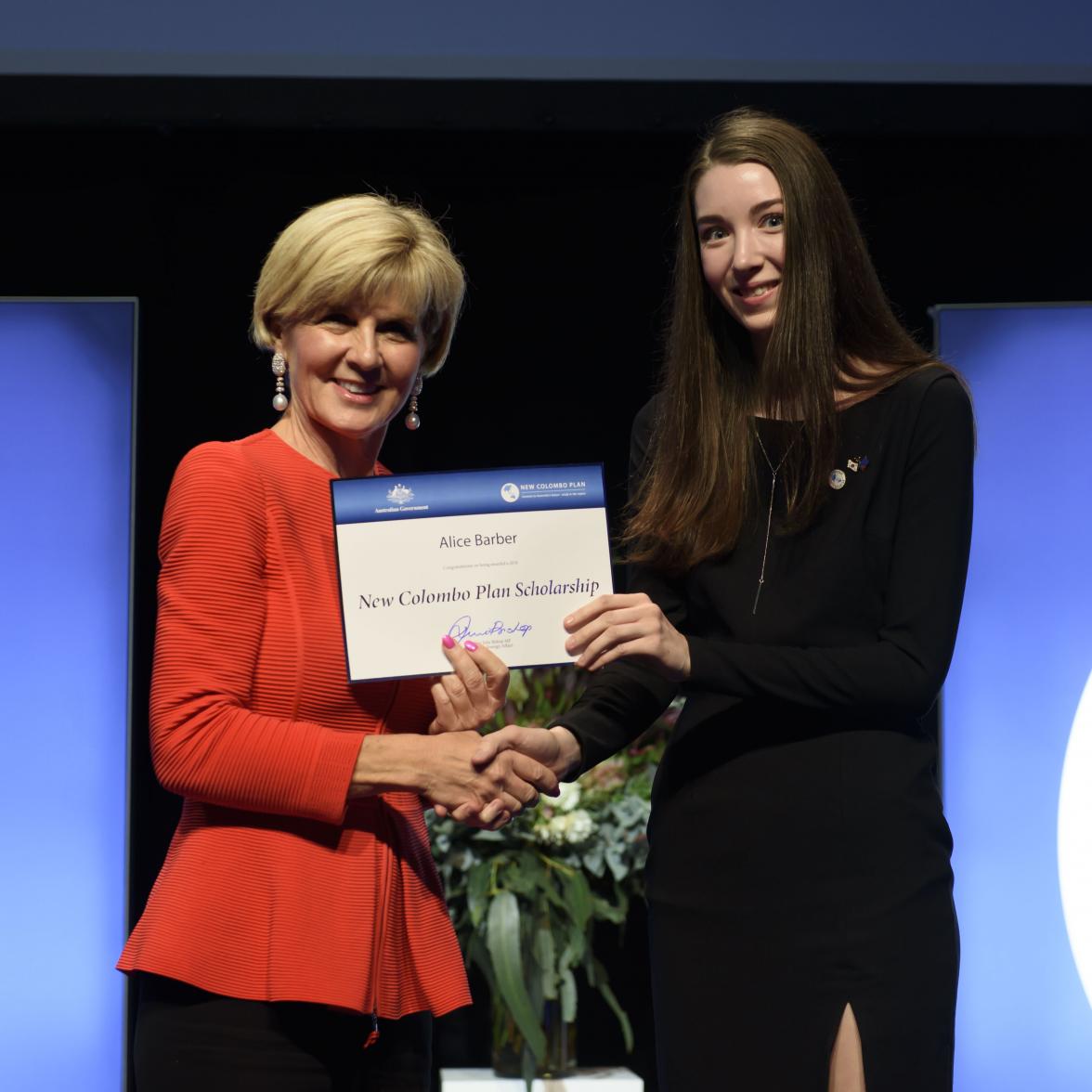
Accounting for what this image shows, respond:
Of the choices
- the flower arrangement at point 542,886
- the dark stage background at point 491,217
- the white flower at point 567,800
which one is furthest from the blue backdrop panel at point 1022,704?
the white flower at point 567,800

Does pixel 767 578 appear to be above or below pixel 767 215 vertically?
below

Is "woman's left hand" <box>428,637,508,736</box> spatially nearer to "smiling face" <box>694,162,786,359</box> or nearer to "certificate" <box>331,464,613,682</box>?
"certificate" <box>331,464,613,682</box>

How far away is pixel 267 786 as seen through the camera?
59.9 inches

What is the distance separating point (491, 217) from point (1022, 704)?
1.88 metres

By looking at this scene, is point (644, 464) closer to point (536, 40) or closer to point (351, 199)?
point (351, 199)

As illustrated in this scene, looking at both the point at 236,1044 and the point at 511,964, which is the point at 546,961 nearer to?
the point at 511,964

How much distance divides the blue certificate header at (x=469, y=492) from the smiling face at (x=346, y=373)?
0.41 ft

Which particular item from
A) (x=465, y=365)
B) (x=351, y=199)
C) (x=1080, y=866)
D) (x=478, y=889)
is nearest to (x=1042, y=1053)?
(x=1080, y=866)

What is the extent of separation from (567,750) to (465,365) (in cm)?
222

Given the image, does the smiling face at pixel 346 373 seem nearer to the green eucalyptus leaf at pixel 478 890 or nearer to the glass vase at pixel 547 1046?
the green eucalyptus leaf at pixel 478 890

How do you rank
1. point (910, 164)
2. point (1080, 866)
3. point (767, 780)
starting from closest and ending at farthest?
point (767, 780), point (1080, 866), point (910, 164)

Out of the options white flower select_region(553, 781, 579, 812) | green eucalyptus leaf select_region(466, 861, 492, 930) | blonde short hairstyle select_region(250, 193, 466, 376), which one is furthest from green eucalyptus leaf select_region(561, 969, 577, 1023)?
blonde short hairstyle select_region(250, 193, 466, 376)

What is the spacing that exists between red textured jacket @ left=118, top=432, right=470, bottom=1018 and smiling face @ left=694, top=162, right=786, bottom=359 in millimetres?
568

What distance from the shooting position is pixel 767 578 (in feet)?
5.31
